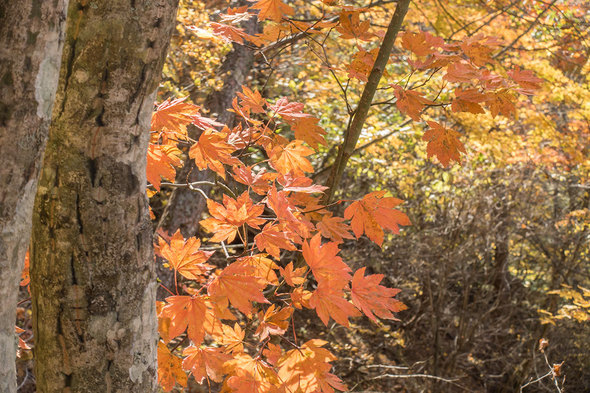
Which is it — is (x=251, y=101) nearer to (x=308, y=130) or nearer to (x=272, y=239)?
(x=308, y=130)

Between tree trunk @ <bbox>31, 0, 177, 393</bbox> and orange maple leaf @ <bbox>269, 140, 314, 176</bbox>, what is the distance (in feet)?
2.33

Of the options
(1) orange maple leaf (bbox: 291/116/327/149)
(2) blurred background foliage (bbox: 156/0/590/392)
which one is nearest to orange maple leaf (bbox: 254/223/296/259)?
(1) orange maple leaf (bbox: 291/116/327/149)

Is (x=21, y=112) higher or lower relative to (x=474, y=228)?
higher

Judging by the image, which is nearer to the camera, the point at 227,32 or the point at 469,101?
the point at 469,101

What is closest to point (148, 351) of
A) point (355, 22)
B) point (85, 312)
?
point (85, 312)

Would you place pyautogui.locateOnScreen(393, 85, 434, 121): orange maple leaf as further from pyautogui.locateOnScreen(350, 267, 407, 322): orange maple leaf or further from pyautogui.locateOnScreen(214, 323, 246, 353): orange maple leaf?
pyautogui.locateOnScreen(214, 323, 246, 353): orange maple leaf

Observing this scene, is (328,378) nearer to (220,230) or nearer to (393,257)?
(220,230)

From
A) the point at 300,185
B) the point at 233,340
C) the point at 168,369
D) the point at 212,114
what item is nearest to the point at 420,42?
the point at 300,185

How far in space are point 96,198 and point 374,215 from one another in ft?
2.73

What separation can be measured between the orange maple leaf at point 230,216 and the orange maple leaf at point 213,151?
0.75 feet

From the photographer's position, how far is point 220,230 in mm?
1438

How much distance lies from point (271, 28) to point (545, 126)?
13.7ft

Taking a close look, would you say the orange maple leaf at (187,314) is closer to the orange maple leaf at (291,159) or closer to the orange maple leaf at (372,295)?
the orange maple leaf at (372,295)

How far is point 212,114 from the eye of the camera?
15.2 feet
